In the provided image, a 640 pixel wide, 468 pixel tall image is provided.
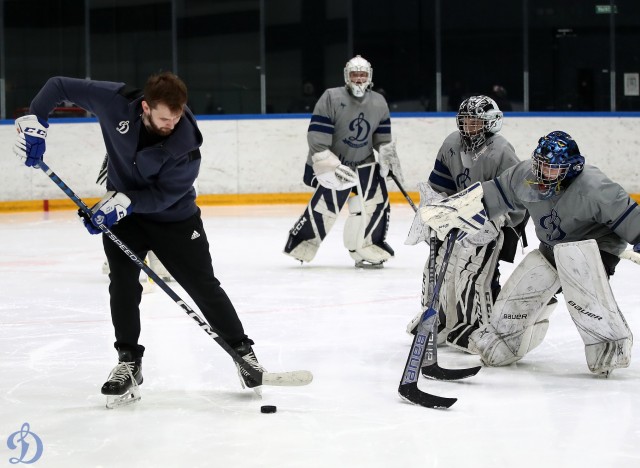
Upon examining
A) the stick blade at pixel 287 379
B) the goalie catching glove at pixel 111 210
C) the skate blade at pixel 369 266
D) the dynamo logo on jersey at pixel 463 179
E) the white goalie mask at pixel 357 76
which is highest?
the white goalie mask at pixel 357 76

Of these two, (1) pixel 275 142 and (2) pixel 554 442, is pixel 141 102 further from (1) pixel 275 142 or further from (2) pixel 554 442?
(1) pixel 275 142

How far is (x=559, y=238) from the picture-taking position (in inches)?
144

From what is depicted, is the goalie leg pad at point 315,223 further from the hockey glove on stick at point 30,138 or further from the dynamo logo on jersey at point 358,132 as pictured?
the hockey glove on stick at point 30,138

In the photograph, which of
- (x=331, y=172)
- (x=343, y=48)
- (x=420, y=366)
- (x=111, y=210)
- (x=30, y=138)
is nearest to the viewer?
(x=111, y=210)

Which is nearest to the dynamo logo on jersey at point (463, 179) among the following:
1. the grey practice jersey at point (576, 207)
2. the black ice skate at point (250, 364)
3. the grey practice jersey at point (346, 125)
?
the grey practice jersey at point (576, 207)

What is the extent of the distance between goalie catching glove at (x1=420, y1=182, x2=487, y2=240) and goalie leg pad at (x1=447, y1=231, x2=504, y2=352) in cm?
41

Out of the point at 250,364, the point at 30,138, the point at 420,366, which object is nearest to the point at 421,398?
the point at 420,366

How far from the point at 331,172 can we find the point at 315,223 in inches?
13.5

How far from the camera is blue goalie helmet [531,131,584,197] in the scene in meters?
3.47

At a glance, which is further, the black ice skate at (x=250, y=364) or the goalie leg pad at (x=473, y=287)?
the goalie leg pad at (x=473, y=287)

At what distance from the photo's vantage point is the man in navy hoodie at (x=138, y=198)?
10.3ft

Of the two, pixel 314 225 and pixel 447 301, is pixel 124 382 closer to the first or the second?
pixel 447 301

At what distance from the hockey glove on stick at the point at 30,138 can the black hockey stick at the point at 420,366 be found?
1227mm

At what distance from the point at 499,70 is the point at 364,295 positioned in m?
5.93
